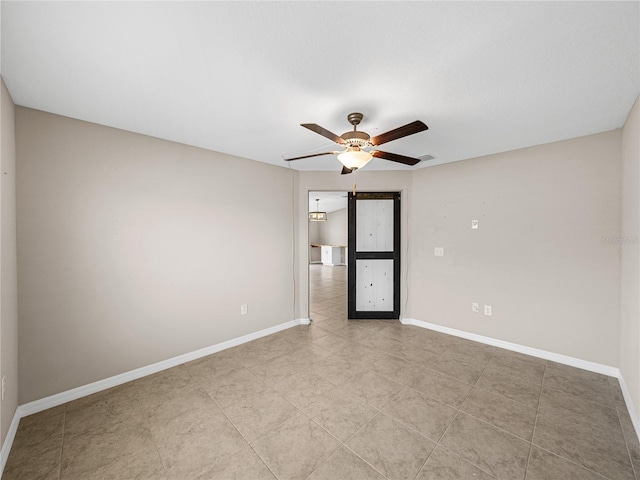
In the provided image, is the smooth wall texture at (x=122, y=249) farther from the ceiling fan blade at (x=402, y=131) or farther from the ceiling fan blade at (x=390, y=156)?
the ceiling fan blade at (x=402, y=131)

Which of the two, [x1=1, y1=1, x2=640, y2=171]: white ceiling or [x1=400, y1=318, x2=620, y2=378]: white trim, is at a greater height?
[x1=1, y1=1, x2=640, y2=171]: white ceiling

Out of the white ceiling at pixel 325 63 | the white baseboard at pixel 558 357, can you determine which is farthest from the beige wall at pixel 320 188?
the white baseboard at pixel 558 357

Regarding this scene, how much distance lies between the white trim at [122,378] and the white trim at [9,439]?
80mm

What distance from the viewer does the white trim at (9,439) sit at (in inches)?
63.1

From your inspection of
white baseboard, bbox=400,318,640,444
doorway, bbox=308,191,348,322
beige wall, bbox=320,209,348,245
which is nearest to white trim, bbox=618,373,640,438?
white baseboard, bbox=400,318,640,444

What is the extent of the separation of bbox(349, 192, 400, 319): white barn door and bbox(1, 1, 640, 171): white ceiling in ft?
6.27

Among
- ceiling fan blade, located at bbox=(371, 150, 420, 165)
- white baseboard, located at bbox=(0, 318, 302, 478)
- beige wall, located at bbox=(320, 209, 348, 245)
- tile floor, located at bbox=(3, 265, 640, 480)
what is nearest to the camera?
tile floor, located at bbox=(3, 265, 640, 480)

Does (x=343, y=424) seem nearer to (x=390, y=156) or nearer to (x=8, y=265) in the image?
(x=390, y=156)

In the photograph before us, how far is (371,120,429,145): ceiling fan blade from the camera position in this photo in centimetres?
176

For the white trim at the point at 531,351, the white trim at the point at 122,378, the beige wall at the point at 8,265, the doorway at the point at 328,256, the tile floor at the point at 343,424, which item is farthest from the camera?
the doorway at the point at 328,256

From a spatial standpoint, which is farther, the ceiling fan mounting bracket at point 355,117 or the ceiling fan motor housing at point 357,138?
the ceiling fan mounting bracket at point 355,117

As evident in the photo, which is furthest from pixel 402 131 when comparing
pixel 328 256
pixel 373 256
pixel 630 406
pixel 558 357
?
pixel 328 256

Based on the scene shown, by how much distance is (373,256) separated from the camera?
4375 millimetres

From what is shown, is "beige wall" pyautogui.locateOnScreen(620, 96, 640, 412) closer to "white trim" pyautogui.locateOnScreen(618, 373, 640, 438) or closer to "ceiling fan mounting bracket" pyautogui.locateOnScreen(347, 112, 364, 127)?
"white trim" pyautogui.locateOnScreen(618, 373, 640, 438)
